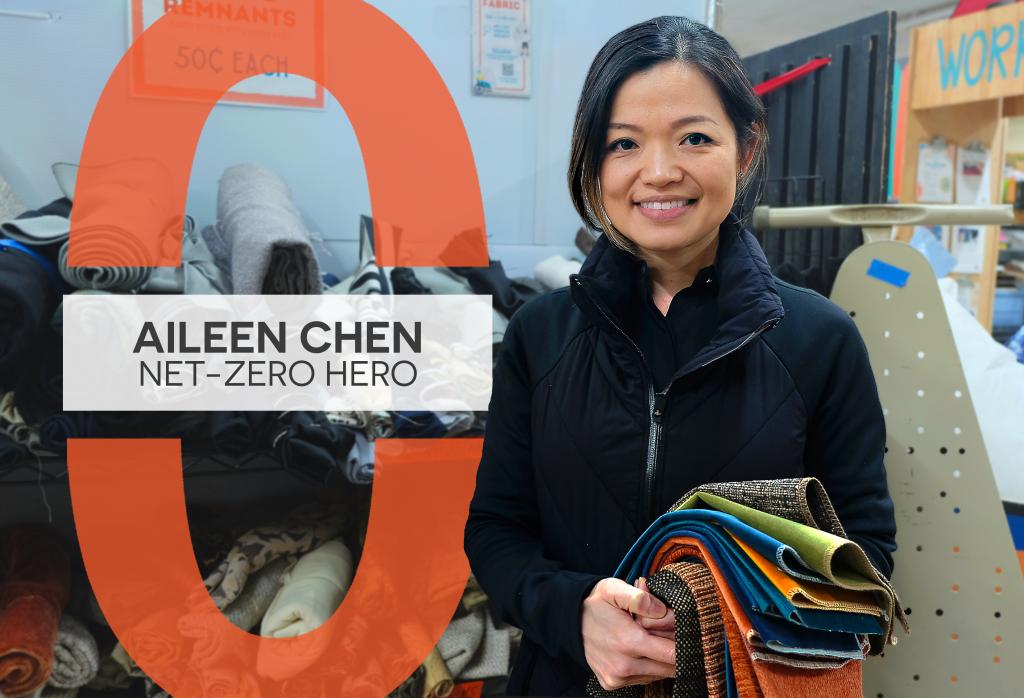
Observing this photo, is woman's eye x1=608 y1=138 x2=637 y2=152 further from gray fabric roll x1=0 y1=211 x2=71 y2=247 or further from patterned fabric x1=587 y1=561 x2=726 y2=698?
gray fabric roll x1=0 y1=211 x2=71 y2=247

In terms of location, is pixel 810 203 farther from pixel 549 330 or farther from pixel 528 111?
pixel 549 330

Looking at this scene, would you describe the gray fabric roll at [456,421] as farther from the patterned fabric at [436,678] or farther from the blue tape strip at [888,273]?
the blue tape strip at [888,273]

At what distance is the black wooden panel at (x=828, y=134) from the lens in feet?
4.52

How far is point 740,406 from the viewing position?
0.73 meters

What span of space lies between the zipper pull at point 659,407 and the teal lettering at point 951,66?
8.24ft

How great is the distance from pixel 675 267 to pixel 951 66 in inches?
96.0

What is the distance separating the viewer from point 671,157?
0.71m

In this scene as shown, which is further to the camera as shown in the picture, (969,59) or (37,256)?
(969,59)

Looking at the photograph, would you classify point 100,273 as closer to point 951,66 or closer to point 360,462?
point 360,462

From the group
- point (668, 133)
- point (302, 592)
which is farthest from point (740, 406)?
point (302, 592)

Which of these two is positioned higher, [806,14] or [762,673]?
[806,14]

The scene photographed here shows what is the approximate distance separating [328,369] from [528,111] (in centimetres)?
59

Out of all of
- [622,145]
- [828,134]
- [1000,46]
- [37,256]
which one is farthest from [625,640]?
[1000,46]

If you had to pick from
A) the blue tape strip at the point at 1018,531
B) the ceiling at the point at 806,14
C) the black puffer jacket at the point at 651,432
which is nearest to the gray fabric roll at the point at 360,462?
the black puffer jacket at the point at 651,432
